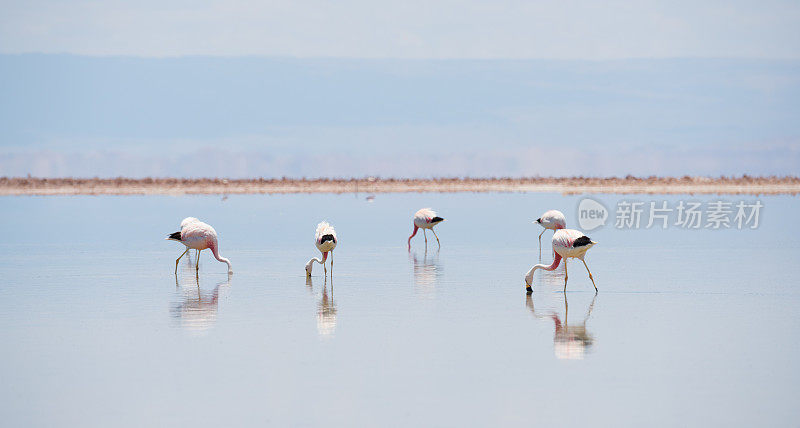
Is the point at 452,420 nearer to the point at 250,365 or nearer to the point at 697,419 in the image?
the point at 697,419

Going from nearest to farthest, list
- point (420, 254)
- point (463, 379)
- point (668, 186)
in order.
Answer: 1. point (463, 379)
2. point (420, 254)
3. point (668, 186)

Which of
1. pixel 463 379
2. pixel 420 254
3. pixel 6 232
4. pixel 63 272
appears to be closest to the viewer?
pixel 463 379

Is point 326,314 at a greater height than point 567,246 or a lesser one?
lesser

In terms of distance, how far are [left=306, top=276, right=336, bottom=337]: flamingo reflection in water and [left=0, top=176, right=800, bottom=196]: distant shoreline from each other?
49045mm

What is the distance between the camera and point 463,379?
868 cm

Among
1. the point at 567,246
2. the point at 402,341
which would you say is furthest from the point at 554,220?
the point at 402,341

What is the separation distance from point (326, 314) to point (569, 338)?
121 inches

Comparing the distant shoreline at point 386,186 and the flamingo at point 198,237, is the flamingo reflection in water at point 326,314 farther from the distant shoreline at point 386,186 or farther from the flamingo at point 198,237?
the distant shoreline at point 386,186

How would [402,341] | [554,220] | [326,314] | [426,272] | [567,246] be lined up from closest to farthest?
[402,341]
[326,314]
[567,246]
[426,272]
[554,220]

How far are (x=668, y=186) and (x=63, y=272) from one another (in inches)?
2083

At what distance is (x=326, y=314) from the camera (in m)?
12.1

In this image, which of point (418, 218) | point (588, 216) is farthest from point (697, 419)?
point (588, 216)

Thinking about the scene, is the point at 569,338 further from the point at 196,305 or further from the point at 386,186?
the point at 386,186

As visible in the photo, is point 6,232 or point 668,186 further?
point 668,186
